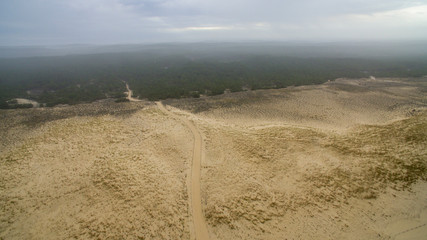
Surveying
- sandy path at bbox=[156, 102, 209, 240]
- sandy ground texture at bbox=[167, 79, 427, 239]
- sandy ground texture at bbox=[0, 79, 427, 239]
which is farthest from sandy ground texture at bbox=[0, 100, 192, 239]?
sandy ground texture at bbox=[167, 79, 427, 239]

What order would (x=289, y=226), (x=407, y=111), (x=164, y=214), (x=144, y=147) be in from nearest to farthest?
(x=289, y=226) → (x=164, y=214) → (x=144, y=147) → (x=407, y=111)

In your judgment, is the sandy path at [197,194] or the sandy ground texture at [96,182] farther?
the sandy ground texture at [96,182]

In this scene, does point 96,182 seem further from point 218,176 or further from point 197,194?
point 218,176

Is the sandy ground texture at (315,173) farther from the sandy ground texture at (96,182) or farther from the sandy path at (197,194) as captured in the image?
the sandy ground texture at (96,182)

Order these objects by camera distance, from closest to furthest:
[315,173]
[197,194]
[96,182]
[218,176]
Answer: [197,194]
[96,182]
[218,176]
[315,173]

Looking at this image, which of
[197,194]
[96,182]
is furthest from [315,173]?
[96,182]

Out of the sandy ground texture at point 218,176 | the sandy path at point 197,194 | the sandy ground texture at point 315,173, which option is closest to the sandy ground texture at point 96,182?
the sandy ground texture at point 218,176

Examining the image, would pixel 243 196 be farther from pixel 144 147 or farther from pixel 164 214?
pixel 144 147

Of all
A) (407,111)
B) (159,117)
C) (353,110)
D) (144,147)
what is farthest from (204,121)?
(407,111)
